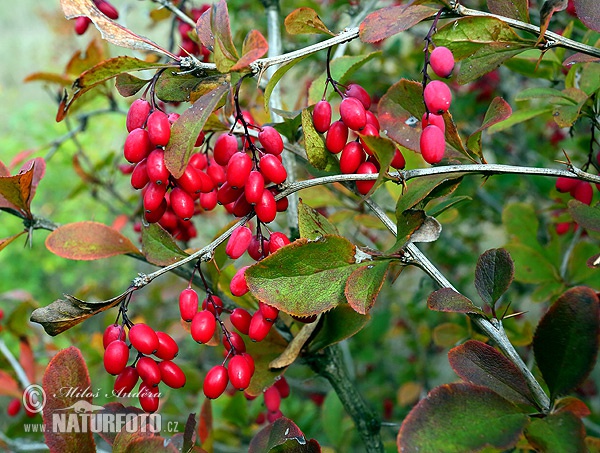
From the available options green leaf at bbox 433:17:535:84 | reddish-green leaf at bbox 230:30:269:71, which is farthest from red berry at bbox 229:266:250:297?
green leaf at bbox 433:17:535:84

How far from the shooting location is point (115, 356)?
1.94ft

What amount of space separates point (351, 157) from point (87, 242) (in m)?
0.43

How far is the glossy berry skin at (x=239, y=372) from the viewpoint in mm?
633

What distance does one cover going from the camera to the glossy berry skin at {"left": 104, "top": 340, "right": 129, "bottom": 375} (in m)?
0.59

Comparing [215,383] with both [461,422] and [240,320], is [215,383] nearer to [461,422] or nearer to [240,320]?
[240,320]

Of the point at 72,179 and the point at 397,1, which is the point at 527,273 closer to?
the point at 397,1

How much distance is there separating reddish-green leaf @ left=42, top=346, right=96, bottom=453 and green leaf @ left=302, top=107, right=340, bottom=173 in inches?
13.7

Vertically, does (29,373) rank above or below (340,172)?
below

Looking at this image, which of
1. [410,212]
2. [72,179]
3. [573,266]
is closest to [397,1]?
[573,266]

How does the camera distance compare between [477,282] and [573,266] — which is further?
[573,266]

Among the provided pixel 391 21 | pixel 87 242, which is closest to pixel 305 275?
pixel 391 21

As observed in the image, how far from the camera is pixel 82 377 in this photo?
23.4 inches

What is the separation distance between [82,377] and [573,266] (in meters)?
0.91

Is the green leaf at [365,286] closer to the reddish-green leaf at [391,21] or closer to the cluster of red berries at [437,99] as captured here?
the cluster of red berries at [437,99]
